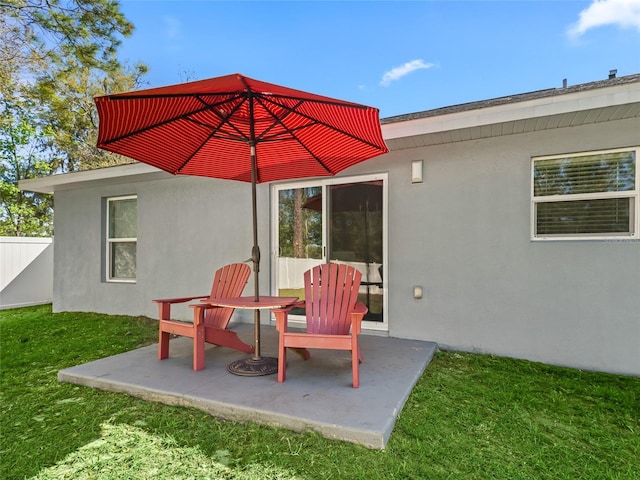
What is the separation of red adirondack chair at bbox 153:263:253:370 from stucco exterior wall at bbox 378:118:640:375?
184 cm

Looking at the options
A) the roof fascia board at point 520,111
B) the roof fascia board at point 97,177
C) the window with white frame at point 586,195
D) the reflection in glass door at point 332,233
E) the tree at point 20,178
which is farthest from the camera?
the tree at point 20,178

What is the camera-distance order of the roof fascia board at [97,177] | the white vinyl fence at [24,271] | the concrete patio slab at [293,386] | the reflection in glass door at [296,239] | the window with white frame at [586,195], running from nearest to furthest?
the concrete patio slab at [293,386] < the window with white frame at [586,195] < the reflection in glass door at [296,239] < the roof fascia board at [97,177] < the white vinyl fence at [24,271]

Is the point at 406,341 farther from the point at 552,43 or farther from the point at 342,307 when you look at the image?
the point at 552,43

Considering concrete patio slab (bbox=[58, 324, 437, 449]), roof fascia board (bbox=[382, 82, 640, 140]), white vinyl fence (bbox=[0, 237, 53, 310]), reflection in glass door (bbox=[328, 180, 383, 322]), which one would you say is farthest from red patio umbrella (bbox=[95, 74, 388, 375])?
white vinyl fence (bbox=[0, 237, 53, 310])

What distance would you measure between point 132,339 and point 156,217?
2.23m

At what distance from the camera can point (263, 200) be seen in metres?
5.29

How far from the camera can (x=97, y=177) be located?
6.15 m

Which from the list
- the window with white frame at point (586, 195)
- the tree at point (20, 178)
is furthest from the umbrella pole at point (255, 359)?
the tree at point (20, 178)

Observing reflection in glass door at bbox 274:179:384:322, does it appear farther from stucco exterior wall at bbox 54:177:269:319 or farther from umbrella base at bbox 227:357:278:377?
umbrella base at bbox 227:357:278:377

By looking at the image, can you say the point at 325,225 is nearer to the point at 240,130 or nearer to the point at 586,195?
the point at 240,130

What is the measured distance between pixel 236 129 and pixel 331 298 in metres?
1.78

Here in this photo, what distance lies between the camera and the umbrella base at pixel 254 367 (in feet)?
10.3

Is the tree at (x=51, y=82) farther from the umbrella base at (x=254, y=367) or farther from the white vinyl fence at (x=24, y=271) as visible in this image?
the umbrella base at (x=254, y=367)

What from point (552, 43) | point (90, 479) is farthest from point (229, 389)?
point (552, 43)
